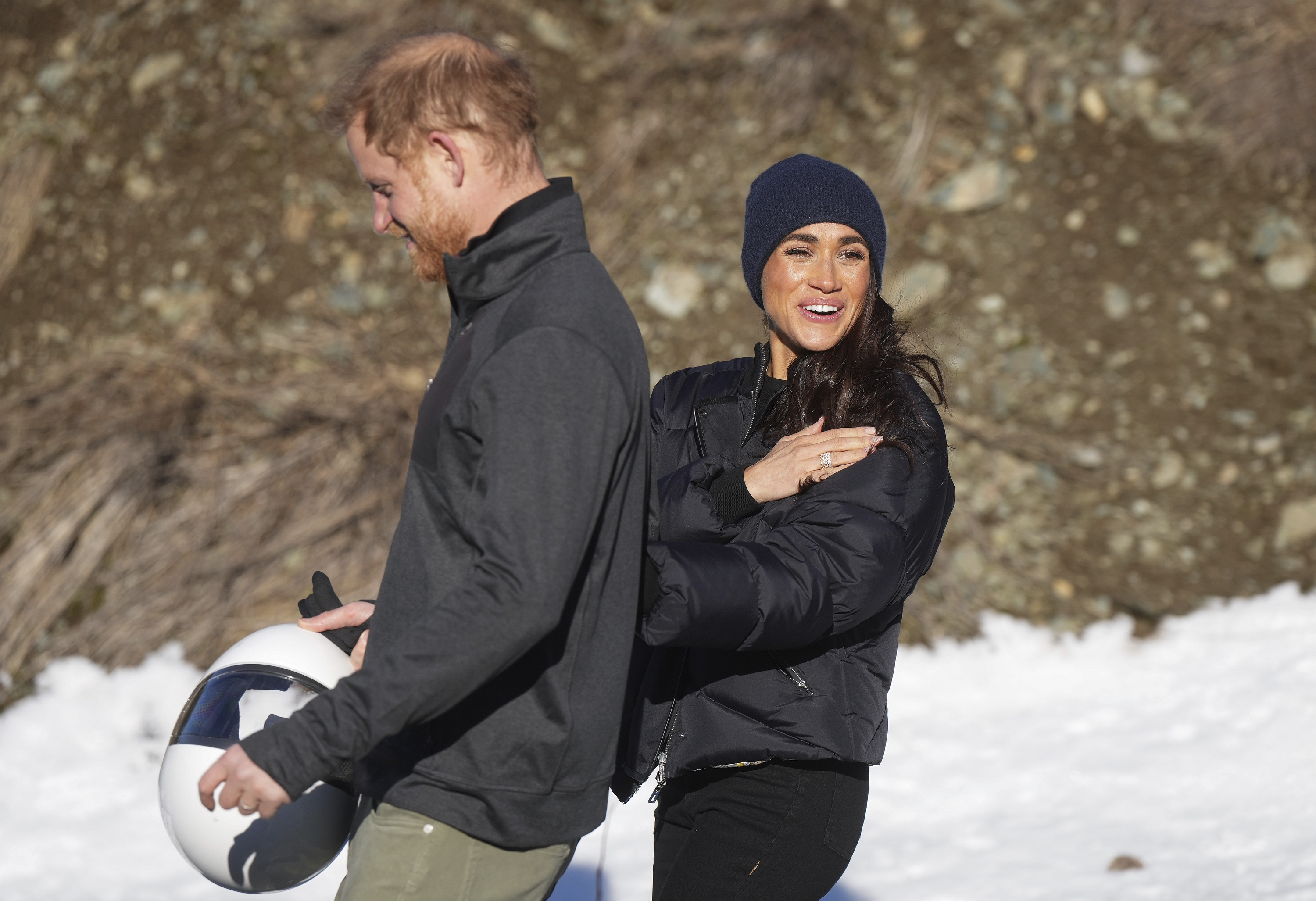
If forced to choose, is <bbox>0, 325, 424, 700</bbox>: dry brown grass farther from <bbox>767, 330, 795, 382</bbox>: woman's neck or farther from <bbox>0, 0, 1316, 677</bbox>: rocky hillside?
<bbox>767, 330, 795, 382</bbox>: woman's neck

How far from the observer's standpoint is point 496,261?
5.32 feet

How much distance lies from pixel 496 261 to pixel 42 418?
4.71 m

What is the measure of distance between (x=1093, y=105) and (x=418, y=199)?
207 inches

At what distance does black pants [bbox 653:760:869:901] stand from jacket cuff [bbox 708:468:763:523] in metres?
0.46

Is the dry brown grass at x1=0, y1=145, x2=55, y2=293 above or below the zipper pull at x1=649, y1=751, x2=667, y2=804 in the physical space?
above

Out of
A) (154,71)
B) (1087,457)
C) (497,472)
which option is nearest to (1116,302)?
→ (1087,457)

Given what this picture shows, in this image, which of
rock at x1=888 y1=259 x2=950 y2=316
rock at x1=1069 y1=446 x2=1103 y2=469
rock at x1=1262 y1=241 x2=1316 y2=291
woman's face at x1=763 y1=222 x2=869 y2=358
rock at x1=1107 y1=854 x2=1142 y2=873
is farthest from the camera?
rock at x1=888 y1=259 x2=950 y2=316

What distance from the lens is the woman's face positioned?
2318 mm

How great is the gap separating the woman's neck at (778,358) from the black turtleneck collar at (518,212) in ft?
2.89

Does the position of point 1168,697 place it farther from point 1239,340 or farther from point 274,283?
point 274,283

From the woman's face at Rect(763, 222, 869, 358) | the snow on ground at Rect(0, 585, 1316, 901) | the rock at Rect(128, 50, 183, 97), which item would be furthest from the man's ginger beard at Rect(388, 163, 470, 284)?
the rock at Rect(128, 50, 183, 97)

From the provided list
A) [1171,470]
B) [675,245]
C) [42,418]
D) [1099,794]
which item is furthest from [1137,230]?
[42,418]

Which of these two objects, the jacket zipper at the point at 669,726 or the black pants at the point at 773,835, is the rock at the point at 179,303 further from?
the black pants at the point at 773,835

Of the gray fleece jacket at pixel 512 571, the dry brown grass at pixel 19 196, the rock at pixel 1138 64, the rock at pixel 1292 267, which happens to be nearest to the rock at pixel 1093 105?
the rock at pixel 1138 64
